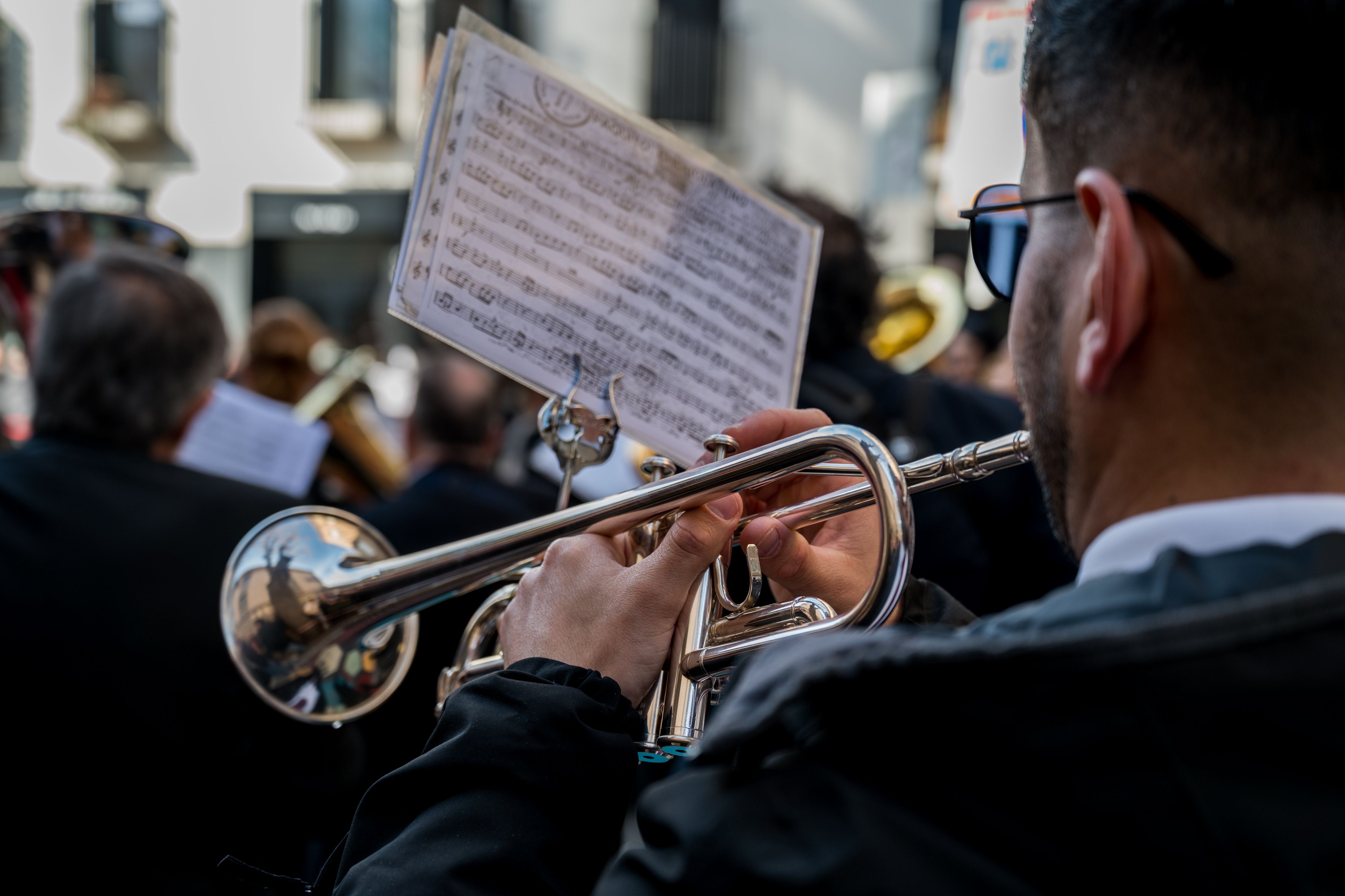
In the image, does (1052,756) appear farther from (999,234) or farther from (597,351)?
(597,351)

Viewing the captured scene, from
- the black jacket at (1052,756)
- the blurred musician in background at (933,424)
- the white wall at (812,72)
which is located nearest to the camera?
the black jacket at (1052,756)

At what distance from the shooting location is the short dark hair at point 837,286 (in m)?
2.59

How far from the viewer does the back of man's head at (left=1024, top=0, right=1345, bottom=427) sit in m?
0.80

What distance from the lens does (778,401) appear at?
5.44 ft

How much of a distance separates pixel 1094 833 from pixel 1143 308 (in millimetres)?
355

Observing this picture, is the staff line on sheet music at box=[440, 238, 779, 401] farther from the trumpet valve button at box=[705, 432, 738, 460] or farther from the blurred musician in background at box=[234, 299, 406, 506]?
the blurred musician in background at box=[234, 299, 406, 506]

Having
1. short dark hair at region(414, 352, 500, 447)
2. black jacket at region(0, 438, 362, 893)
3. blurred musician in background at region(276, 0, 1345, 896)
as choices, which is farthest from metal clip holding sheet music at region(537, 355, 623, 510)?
short dark hair at region(414, 352, 500, 447)

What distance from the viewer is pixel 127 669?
80.1 inches

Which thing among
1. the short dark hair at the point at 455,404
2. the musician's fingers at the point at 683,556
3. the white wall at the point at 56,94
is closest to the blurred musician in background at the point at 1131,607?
the musician's fingers at the point at 683,556

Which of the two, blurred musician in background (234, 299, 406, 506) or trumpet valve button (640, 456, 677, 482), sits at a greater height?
trumpet valve button (640, 456, 677, 482)

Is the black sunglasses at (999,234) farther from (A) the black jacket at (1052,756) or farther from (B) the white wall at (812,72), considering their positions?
(B) the white wall at (812,72)

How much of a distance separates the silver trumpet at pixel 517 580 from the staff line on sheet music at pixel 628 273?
220mm

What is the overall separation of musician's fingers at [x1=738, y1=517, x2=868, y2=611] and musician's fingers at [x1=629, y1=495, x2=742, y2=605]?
8cm

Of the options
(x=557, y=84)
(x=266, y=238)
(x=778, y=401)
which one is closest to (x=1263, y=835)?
(x=778, y=401)
